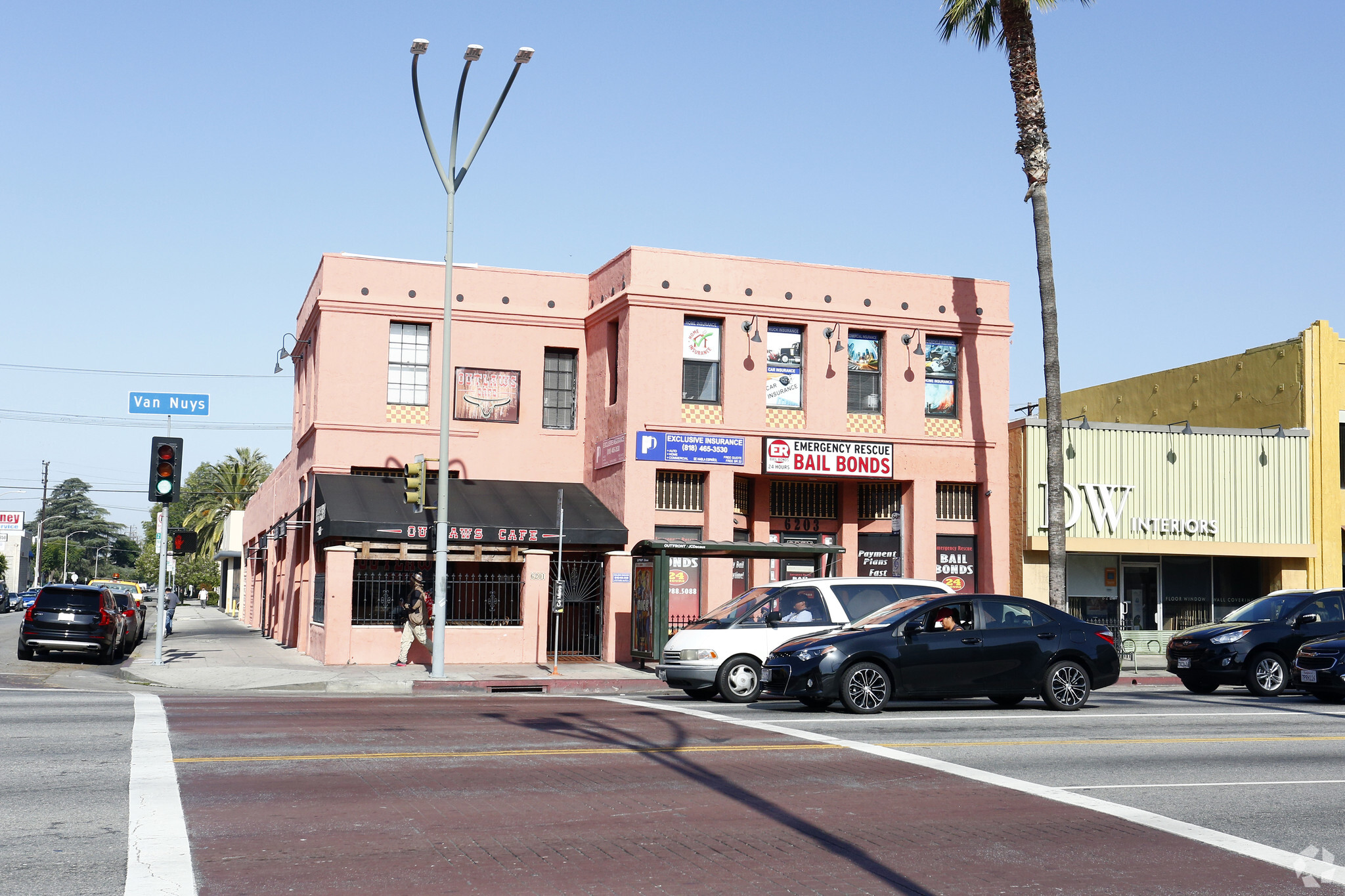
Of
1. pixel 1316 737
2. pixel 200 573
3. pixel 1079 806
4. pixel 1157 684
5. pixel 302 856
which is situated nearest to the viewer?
pixel 302 856

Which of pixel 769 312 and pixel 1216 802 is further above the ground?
pixel 769 312

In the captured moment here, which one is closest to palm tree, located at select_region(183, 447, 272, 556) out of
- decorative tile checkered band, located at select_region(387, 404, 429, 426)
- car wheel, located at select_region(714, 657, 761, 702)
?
decorative tile checkered band, located at select_region(387, 404, 429, 426)

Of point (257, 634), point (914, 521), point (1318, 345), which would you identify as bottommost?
point (257, 634)

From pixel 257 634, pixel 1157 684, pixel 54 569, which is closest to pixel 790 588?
pixel 1157 684

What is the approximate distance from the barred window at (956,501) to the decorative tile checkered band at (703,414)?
17.7ft

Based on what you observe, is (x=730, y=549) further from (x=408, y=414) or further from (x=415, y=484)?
(x=408, y=414)

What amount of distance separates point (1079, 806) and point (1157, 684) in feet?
49.8

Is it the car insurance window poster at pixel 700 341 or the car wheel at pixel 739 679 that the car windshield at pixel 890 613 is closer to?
the car wheel at pixel 739 679

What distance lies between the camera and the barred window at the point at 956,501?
28.7m

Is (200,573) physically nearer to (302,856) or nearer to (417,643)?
(417,643)

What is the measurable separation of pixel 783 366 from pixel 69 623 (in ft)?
50.1

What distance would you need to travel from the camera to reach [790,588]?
60.8ft

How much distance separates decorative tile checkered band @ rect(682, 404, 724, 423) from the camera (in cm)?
2686

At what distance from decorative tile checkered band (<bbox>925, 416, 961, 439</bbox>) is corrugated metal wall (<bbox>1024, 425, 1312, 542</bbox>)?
1.59 meters
